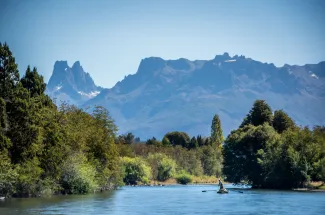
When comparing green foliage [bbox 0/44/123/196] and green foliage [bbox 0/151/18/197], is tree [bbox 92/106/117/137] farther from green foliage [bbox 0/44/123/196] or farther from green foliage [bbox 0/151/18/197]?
green foliage [bbox 0/151/18/197]

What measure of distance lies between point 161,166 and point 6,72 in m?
93.1

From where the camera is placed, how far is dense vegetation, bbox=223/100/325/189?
9700 centimetres

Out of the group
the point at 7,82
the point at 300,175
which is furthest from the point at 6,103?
the point at 300,175

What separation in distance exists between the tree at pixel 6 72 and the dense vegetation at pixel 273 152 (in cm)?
5121

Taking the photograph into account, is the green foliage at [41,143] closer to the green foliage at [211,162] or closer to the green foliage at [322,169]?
the green foliage at [322,169]

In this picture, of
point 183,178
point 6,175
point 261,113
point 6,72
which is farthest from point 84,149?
point 183,178

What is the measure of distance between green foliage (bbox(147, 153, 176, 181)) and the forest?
6298 mm

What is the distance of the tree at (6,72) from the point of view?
67.6m

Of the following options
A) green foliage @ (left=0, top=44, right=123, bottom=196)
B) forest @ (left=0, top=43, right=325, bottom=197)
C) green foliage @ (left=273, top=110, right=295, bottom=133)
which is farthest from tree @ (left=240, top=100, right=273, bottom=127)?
green foliage @ (left=0, top=44, right=123, bottom=196)

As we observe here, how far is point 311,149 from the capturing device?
9800cm

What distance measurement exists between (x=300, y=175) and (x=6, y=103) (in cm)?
5334

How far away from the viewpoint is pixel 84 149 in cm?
8950

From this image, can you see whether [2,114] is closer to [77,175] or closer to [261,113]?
[77,175]

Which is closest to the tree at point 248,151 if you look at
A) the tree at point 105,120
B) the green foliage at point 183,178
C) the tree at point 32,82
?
the tree at point 105,120
